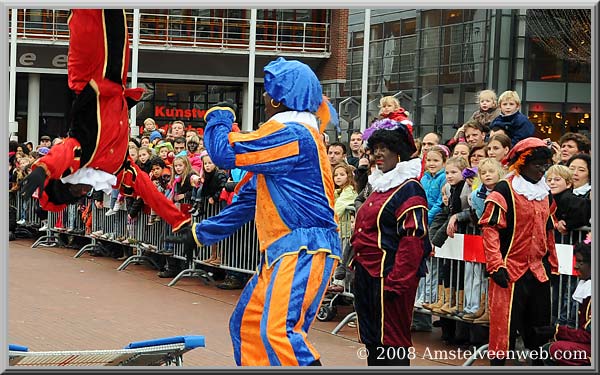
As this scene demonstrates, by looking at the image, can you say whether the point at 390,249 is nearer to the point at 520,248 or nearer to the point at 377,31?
the point at 520,248

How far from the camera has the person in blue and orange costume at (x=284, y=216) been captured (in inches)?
219

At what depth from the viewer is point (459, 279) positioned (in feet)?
29.1

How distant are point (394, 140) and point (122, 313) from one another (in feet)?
15.7

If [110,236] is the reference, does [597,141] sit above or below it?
above

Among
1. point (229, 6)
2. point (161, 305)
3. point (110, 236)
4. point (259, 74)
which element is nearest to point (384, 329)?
point (229, 6)

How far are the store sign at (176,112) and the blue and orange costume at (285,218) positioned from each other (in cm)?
2539

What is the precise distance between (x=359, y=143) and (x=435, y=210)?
294cm

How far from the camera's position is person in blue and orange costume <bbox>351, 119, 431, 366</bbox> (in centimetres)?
687

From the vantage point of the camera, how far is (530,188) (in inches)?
289

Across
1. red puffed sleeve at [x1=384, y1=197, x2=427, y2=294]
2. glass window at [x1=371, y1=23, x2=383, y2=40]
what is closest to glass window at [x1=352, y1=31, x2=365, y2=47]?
glass window at [x1=371, y1=23, x2=383, y2=40]

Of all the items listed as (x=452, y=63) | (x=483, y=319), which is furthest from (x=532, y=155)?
(x=452, y=63)

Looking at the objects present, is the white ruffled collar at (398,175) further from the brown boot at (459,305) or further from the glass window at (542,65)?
the glass window at (542,65)

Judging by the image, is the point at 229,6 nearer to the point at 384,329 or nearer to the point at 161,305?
the point at 384,329

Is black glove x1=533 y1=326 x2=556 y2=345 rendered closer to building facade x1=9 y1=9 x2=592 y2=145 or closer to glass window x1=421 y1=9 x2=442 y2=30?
building facade x1=9 y1=9 x2=592 y2=145
